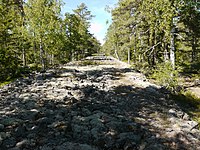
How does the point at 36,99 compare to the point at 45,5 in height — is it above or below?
below

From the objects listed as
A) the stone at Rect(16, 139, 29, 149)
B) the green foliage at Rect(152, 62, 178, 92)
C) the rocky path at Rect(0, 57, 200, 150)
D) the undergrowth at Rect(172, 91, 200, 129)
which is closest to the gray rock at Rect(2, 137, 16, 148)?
the rocky path at Rect(0, 57, 200, 150)

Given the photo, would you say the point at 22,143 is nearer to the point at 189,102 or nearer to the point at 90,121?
the point at 90,121

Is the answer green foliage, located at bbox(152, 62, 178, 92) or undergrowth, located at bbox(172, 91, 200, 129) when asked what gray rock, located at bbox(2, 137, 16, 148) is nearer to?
undergrowth, located at bbox(172, 91, 200, 129)

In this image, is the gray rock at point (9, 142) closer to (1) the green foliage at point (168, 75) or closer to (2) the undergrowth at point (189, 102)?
(2) the undergrowth at point (189, 102)

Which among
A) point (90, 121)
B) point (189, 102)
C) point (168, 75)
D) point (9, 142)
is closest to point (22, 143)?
point (9, 142)

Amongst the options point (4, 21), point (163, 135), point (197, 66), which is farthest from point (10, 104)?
point (197, 66)

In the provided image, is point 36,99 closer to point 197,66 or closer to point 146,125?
point 146,125

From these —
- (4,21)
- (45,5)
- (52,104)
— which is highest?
(45,5)

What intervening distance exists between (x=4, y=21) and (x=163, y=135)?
2298 cm

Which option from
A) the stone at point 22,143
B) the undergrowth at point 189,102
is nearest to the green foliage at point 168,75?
the undergrowth at point 189,102

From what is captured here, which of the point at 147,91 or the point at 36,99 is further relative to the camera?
the point at 147,91

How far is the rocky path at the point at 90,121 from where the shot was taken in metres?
8.95

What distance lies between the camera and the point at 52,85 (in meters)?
17.5

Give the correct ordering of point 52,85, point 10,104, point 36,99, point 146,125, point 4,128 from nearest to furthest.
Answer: point 4,128
point 146,125
point 10,104
point 36,99
point 52,85
